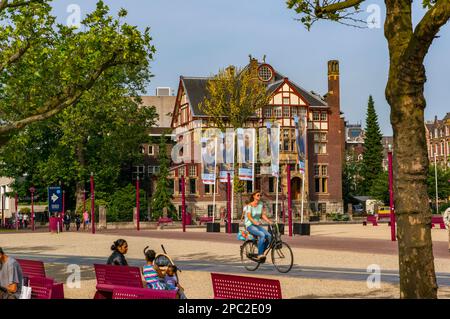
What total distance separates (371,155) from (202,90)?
37.2 meters

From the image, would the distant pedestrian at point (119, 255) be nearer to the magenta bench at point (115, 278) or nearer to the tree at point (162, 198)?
the magenta bench at point (115, 278)

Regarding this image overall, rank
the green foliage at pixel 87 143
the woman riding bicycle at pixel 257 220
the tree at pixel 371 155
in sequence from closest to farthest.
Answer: the woman riding bicycle at pixel 257 220 < the green foliage at pixel 87 143 < the tree at pixel 371 155

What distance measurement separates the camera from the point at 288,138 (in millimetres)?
83500

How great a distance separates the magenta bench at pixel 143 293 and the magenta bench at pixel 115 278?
283 millimetres

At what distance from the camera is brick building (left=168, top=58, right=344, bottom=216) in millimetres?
81688

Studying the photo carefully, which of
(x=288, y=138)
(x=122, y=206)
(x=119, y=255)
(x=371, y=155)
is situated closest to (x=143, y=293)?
(x=119, y=255)

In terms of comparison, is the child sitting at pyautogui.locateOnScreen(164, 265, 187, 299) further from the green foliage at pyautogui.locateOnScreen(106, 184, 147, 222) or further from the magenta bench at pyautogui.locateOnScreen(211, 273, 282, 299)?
the green foliage at pyautogui.locateOnScreen(106, 184, 147, 222)

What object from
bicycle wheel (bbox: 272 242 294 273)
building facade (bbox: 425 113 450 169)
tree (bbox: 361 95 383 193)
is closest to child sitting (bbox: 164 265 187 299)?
bicycle wheel (bbox: 272 242 294 273)

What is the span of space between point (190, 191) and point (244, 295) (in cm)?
7349

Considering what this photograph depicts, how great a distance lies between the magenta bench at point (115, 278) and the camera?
427 inches

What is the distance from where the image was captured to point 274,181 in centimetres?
8356

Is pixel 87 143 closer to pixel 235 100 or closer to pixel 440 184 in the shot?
pixel 235 100

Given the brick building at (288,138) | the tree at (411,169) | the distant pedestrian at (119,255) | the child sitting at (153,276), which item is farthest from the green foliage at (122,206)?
the tree at (411,169)
